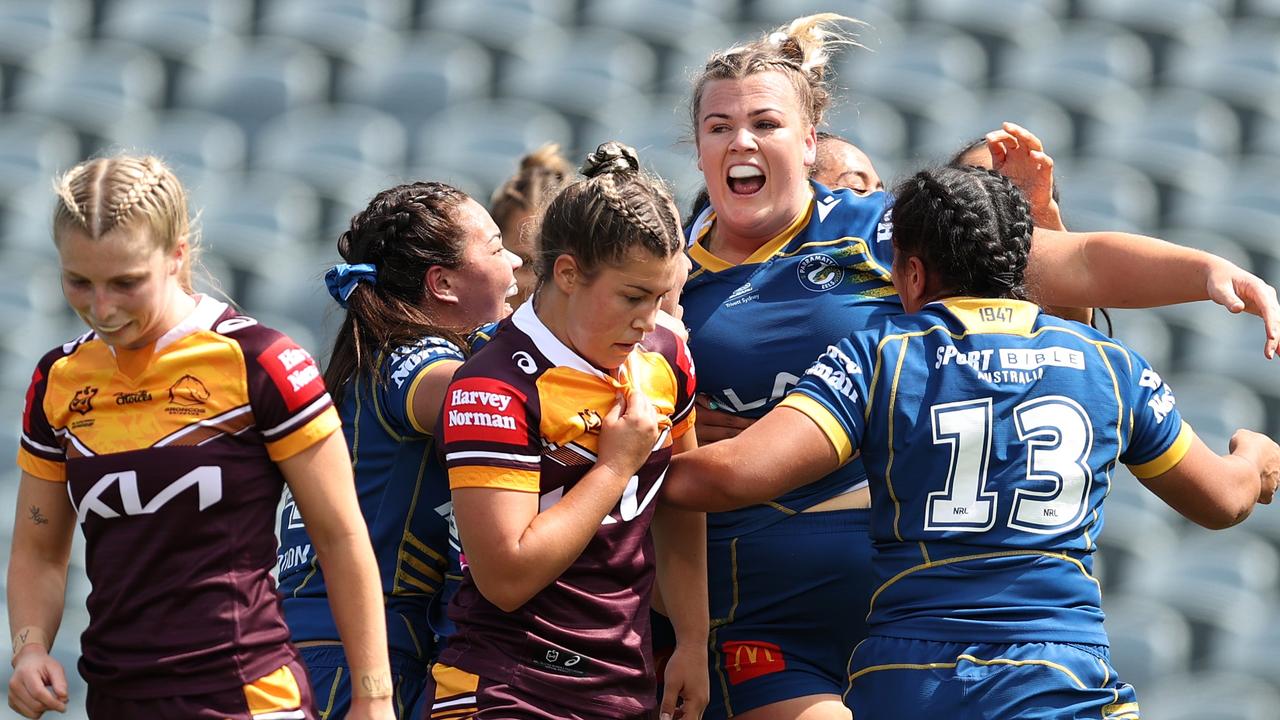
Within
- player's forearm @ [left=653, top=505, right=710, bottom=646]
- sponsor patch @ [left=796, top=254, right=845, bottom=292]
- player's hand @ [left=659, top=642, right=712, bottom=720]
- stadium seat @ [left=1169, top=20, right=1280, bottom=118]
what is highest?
stadium seat @ [left=1169, top=20, right=1280, bottom=118]

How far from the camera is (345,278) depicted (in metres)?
3.13

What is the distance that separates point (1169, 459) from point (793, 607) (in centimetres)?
85

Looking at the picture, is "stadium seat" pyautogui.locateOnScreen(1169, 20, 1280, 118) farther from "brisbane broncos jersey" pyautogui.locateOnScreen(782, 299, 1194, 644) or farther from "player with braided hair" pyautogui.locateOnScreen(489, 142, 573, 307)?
"brisbane broncos jersey" pyautogui.locateOnScreen(782, 299, 1194, 644)

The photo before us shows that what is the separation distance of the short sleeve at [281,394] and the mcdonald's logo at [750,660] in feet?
3.79

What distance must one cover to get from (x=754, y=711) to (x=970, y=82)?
6440 mm

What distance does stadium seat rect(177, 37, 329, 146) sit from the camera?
337 inches

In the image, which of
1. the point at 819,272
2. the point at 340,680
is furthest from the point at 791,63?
the point at 340,680

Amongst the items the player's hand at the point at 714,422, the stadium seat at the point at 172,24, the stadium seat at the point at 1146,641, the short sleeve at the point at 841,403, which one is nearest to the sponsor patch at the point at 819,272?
the player's hand at the point at 714,422

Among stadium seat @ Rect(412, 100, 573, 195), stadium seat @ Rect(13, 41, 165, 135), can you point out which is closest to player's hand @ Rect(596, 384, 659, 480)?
stadium seat @ Rect(412, 100, 573, 195)

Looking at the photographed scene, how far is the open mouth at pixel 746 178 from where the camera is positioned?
319 centimetres

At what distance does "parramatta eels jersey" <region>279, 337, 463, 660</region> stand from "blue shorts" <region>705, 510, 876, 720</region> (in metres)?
0.62

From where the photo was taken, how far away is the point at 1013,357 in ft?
8.32

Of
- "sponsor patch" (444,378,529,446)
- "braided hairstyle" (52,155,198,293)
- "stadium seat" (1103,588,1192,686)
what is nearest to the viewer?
"braided hairstyle" (52,155,198,293)

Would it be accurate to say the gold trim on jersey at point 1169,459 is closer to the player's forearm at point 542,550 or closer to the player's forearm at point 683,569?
the player's forearm at point 683,569
